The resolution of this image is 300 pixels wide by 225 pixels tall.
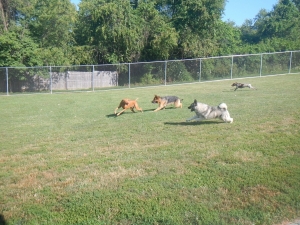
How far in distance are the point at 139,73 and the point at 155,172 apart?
73.0 feet

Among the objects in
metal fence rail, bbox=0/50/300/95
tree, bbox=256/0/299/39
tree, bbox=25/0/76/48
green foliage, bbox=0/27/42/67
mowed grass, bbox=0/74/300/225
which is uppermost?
tree, bbox=256/0/299/39

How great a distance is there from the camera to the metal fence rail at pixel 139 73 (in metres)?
25.2

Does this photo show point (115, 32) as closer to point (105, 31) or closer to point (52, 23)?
point (105, 31)

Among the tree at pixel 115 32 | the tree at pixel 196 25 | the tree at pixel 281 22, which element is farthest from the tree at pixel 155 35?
the tree at pixel 281 22

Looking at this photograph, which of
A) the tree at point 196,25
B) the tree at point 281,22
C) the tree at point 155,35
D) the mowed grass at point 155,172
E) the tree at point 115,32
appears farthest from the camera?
the tree at point 281,22

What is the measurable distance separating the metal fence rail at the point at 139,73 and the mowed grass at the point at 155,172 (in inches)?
604

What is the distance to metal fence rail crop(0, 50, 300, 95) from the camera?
991 inches

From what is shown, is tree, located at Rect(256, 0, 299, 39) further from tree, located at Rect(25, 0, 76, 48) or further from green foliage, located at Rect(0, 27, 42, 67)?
green foliage, located at Rect(0, 27, 42, 67)

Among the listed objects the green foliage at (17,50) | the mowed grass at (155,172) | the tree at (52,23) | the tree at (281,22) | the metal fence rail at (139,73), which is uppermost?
the tree at (281,22)

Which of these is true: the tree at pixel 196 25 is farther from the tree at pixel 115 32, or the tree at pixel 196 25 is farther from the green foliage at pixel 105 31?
the tree at pixel 115 32

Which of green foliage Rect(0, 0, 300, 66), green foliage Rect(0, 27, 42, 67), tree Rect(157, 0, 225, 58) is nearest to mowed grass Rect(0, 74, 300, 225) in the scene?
green foliage Rect(0, 27, 42, 67)

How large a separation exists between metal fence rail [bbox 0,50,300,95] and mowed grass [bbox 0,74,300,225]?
50.3ft

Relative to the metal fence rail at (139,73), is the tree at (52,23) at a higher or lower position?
higher

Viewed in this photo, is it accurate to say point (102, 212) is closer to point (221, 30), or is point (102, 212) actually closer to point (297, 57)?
point (297, 57)
